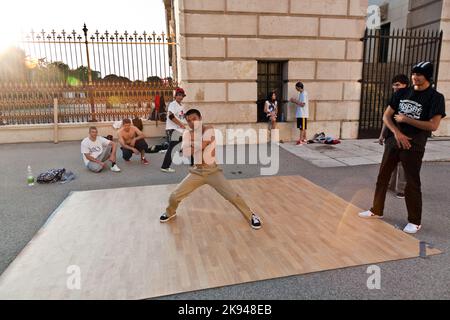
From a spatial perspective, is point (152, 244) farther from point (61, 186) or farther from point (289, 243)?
point (61, 186)

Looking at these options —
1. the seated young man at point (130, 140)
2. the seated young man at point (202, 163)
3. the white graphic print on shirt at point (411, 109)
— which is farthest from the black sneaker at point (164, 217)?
the seated young man at point (130, 140)

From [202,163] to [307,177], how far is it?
3489mm

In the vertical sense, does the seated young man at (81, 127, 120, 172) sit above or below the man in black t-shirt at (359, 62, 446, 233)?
below

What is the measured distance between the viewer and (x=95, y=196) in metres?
5.70

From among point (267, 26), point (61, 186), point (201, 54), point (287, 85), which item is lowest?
point (61, 186)

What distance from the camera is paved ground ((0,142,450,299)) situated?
9.53 ft

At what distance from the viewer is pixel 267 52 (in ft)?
33.8

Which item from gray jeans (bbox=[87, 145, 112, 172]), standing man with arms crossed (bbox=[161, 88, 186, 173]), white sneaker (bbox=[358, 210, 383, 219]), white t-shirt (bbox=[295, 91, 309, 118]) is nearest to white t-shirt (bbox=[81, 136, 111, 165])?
gray jeans (bbox=[87, 145, 112, 172])

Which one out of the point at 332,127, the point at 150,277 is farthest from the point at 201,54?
the point at 150,277

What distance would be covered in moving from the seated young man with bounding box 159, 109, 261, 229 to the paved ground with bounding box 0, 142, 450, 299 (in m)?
1.41

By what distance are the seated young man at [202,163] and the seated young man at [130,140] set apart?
4206mm

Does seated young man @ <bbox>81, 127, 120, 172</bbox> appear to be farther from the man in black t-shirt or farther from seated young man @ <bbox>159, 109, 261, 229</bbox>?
the man in black t-shirt
